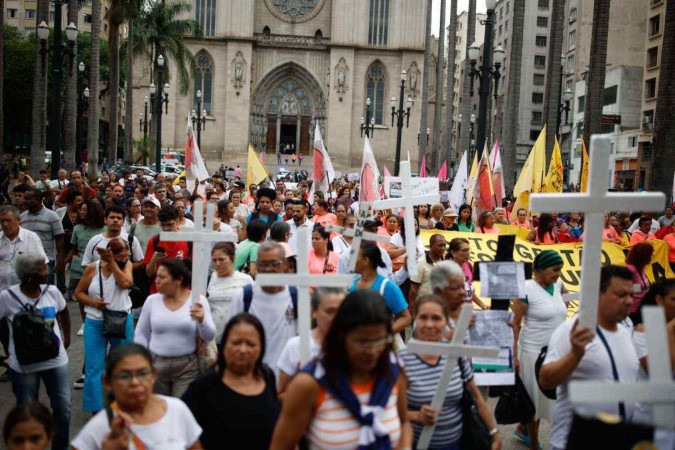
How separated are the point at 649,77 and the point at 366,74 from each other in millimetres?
21397

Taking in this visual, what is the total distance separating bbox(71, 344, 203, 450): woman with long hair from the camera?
3.49 metres

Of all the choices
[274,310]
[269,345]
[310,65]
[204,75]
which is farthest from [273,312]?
[310,65]

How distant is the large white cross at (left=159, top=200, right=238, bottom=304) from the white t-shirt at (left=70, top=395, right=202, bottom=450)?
1451mm

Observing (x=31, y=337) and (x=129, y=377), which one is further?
(x=31, y=337)

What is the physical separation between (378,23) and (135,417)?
5852 centimetres

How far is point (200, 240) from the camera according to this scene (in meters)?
5.29

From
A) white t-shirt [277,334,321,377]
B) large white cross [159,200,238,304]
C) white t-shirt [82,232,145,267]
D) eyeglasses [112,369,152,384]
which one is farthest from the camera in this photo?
white t-shirt [82,232,145,267]

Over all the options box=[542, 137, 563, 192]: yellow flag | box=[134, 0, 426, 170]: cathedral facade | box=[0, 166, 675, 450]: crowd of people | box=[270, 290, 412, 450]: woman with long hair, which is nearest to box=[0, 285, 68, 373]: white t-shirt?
box=[0, 166, 675, 450]: crowd of people

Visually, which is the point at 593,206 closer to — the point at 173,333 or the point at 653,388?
the point at 653,388

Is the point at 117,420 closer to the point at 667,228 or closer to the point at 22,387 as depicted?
the point at 22,387

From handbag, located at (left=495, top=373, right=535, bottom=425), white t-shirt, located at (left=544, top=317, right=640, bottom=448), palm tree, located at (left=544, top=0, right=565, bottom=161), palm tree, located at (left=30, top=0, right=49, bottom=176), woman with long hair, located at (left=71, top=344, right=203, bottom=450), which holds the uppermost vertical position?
palm tree, located at (left=544, top=0, right=565, bottom=161)

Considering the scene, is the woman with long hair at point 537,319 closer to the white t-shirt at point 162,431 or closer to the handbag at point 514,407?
the handbag at point 514,407

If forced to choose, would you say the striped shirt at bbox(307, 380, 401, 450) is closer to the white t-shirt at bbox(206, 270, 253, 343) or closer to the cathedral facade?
the white t-shirt at bbox(206, 270, 253, 343)

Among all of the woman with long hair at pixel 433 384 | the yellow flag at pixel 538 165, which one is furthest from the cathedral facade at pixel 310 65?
Result: the woman with long hair at pixel 433 384
